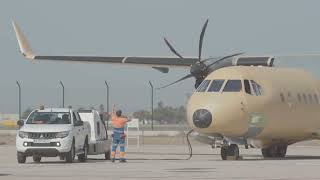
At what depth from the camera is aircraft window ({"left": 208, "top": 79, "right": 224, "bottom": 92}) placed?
28.3 metres

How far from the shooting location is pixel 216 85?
28.4 metres

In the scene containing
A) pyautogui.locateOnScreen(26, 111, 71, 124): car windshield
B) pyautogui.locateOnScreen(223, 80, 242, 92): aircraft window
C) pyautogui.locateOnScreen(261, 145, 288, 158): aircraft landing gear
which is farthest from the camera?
pyautogui.locateOnScreen(261, 145, 288, 158): aircraft landing gear

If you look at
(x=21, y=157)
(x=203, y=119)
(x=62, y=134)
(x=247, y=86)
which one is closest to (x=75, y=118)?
(x=62, y=134)

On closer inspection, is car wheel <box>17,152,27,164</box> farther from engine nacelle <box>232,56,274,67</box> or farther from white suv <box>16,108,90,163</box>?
engine nacelle <box>232,56,274,67</box>

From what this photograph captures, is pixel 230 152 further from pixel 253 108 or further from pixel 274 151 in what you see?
pixel 274 151

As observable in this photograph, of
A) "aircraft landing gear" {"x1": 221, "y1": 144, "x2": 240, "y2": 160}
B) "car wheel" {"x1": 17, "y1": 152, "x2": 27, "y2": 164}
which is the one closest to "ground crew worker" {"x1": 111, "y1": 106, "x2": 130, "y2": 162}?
"car wheel" {"x1": 17, "y1": 152, "x2": 27, "y2": 164}

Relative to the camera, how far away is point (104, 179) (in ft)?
64.3

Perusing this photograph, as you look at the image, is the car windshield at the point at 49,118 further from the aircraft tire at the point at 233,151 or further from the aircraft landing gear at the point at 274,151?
the aircraft landing gear at the point at 274,151

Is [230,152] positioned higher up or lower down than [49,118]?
lower down

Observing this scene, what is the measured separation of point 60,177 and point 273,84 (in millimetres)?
11445

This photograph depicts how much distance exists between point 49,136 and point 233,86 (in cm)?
617

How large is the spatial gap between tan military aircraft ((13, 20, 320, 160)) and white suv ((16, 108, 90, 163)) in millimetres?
3892

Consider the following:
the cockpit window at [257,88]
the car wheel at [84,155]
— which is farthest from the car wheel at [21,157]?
the cockpit window at [257,88]

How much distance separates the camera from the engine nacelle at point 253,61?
33.6 metres
